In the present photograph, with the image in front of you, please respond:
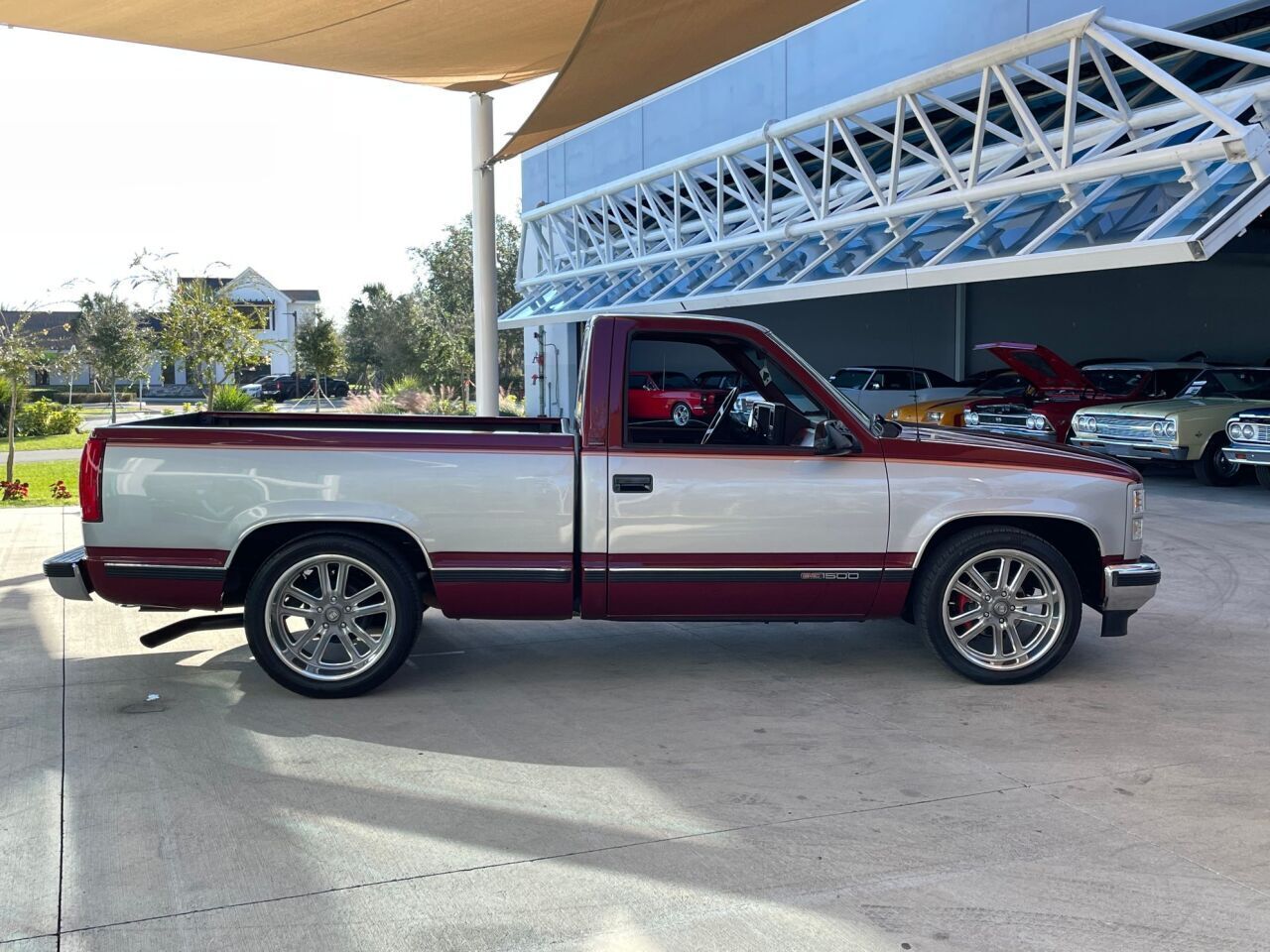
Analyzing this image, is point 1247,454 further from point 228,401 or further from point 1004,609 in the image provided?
point 228,401

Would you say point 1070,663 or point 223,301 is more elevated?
point 223,301

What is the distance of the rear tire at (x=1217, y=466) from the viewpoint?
51.2 ft

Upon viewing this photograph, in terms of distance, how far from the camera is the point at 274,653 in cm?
577

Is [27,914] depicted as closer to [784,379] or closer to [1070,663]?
[784,379]

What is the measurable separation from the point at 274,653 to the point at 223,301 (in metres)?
17.3

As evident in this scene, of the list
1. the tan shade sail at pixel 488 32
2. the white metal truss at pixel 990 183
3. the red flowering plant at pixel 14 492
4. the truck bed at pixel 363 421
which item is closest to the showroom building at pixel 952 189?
the white metal truss at pixel 990 183

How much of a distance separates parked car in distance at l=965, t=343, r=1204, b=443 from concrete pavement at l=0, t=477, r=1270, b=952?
11.0m

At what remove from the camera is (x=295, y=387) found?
57.4m

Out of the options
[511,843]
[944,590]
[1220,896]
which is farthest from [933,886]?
[944,590]

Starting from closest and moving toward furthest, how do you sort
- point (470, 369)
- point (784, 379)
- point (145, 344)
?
1. point (784, 379)
2. point (145, 344)
3. point (470, 369)

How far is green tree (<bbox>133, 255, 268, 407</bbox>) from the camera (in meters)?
20.8

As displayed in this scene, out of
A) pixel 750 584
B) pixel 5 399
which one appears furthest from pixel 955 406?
pixel 5 399

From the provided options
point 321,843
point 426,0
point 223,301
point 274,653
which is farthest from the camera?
point 223,301

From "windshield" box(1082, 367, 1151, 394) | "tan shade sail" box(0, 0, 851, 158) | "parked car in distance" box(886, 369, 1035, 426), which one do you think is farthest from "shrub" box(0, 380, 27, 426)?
"windshield" box(1082, 367, 1151, 394)
